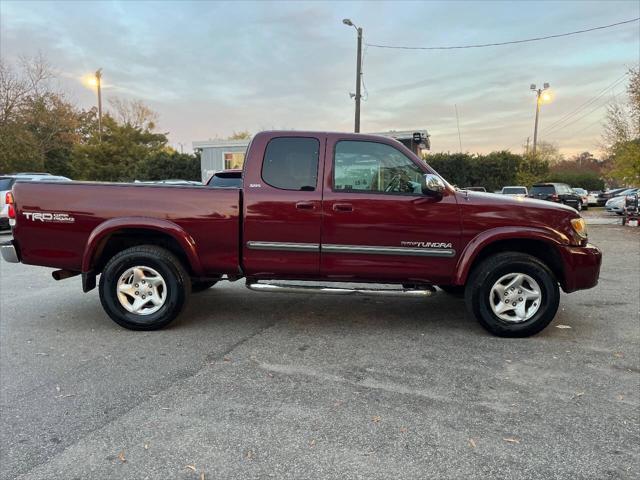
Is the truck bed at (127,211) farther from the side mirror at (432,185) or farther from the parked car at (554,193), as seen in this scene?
the parked car at (554,193)

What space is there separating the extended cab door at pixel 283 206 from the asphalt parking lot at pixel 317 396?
2.34 ft

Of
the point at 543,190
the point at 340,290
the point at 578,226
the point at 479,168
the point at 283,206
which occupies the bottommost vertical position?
the point at 340,290

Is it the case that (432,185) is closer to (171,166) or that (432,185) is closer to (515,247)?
(515,247)

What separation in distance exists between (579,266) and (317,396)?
295 cm

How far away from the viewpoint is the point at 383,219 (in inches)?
177

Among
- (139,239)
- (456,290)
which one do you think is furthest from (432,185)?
(139,239)

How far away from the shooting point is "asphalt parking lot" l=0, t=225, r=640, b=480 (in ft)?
8.32

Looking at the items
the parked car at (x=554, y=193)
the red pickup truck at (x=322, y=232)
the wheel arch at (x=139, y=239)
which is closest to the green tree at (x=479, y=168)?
the parked car at (x=554, y=193)

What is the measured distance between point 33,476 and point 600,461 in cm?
302

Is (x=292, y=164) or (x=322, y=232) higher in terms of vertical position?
(x=292, y=164)

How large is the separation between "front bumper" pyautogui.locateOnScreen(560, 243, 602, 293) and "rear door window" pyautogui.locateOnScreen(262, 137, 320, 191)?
2.55 metres

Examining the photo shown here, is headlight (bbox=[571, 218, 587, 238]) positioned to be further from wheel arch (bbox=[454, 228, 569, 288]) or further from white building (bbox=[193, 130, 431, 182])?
white building (bbox=[193, 130, 431, 182])

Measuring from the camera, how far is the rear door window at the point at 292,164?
4.61m

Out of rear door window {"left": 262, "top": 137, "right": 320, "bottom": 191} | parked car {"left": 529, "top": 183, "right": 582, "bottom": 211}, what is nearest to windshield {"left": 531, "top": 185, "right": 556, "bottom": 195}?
parked car {"left": 529, "top": 183, "right": 582, "bottom": 211}
